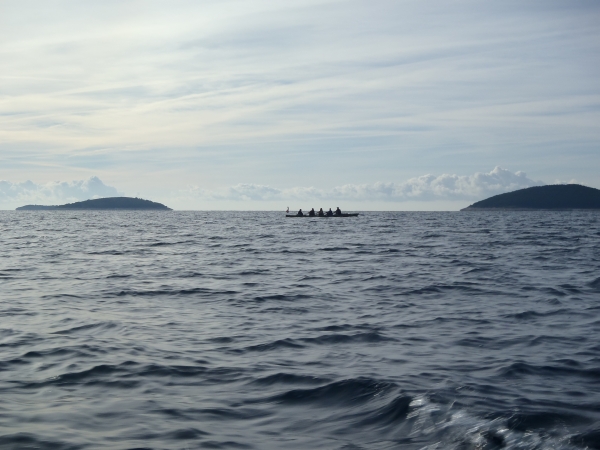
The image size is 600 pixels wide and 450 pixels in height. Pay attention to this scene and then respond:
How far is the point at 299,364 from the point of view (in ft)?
36.0

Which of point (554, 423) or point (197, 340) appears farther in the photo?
point (197, 340)

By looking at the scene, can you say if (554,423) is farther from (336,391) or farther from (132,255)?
(132,255)

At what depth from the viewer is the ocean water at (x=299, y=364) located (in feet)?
24.9

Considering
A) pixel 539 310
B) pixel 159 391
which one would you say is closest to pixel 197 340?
pixel 159 391

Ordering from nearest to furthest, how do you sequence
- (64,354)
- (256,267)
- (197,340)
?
(64,354) → (197,340) → (256,267)

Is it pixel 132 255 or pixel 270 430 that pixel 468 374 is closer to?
pixel 270 430

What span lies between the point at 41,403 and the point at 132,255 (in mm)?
29501

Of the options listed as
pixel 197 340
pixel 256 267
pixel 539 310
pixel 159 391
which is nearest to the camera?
pixel 159 391

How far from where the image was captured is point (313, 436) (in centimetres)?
749

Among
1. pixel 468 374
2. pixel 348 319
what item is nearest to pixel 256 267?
pixel 348 319

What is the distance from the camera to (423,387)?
9.42 m

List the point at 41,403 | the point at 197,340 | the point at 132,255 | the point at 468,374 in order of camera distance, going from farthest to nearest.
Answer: the point at 132,255, the point at 197,340, the point at 468,374, the point at 41,403

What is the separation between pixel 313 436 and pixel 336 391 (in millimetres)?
1835

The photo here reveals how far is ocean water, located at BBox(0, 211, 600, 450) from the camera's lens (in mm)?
7594
